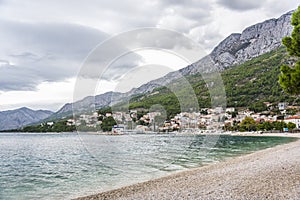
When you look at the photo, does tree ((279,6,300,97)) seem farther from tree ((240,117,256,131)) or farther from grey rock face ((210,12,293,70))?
grey rock face ((210,12,293,70))

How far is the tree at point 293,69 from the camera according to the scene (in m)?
8.66

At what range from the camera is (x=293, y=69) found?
8.97m

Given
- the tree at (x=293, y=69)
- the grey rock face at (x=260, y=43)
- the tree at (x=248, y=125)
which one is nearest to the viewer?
the tree at (x=293, y=69)

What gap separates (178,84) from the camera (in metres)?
13.9

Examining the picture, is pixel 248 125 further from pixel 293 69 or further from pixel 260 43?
pixel 260 43

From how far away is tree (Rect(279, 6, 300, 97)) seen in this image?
28.4 feet

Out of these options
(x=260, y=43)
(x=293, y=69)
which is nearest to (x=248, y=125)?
(x=293, y=69)

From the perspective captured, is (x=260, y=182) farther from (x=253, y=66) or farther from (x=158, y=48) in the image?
(x=253, y=66)

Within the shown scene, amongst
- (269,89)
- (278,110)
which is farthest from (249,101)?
(278,110)

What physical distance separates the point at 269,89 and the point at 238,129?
31.9m

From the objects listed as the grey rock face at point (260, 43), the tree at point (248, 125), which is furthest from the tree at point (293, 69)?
the grey rock face at point (260, 43)

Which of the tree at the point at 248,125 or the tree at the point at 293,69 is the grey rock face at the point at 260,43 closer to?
the tree at the point at 248,125

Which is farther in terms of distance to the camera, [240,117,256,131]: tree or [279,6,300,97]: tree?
[240,117,256,131]: tree

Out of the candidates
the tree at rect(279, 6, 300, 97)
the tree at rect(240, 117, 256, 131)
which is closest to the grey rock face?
the tree at rect(240, 117, 256, 131)
